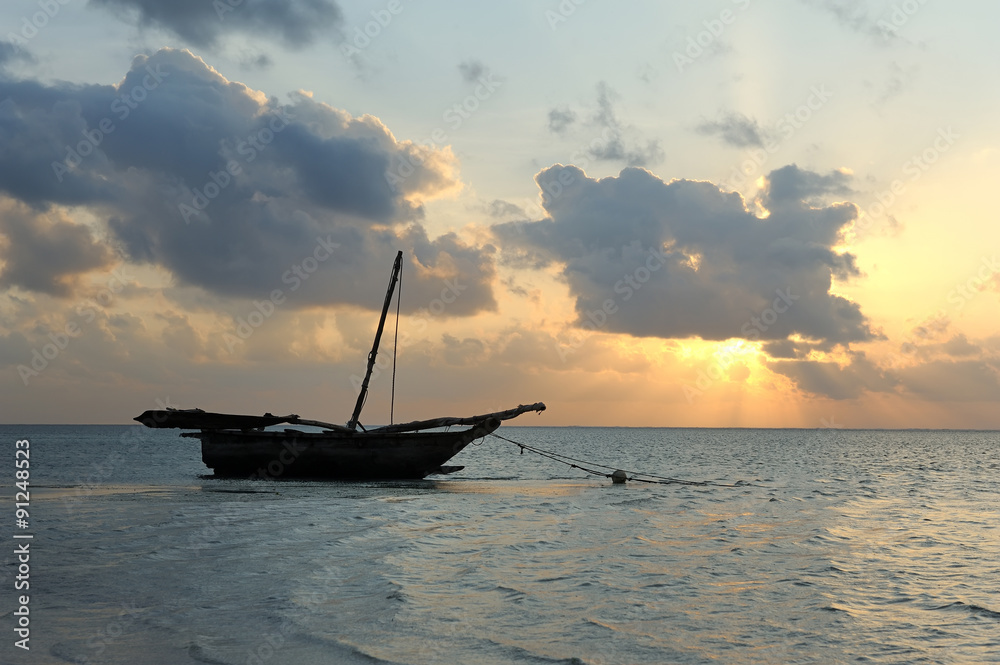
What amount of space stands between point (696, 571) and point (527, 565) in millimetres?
3543

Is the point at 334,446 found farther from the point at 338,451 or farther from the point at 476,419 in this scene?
the point at 476,419

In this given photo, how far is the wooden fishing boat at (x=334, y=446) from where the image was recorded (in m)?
33.7

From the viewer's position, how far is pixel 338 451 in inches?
1340

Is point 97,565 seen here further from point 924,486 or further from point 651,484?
point 924,486

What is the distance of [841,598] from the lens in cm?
1301

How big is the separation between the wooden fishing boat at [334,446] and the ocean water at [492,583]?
688cm

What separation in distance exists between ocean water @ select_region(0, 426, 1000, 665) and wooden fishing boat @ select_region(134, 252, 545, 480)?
6876 mm

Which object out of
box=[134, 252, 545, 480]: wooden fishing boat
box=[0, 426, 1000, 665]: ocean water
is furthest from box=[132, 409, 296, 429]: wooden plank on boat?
box=[0, 426, 1000, 665]: ocean water

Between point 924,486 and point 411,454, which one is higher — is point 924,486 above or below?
below

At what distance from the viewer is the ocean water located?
9656 mm

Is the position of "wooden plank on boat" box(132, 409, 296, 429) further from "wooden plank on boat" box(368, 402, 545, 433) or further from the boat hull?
"wooden plank on boat" box(368, 402, 545, 433)

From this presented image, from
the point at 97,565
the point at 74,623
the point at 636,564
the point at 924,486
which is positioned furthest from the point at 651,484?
the point at 74,623

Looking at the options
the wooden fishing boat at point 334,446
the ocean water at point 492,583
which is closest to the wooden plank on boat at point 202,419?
the wooden fishing boat at point 334,446

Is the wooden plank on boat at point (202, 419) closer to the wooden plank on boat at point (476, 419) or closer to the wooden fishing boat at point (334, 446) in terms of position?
the wooden fishing boat at point (334, 446)
